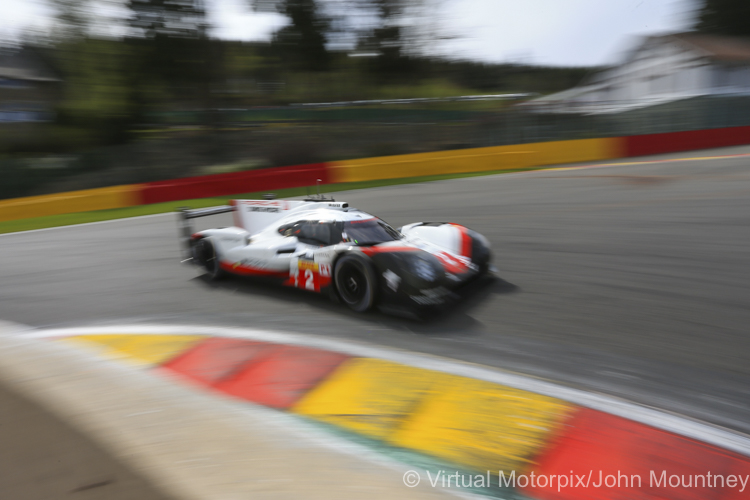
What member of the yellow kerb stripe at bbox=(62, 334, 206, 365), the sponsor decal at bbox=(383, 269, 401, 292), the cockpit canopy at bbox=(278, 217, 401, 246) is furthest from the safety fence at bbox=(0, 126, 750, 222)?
the sponsor decal at bbox=(383, 269, 401, 292)

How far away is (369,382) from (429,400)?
48 centimetres

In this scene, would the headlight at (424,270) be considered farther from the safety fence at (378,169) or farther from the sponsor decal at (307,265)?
the safety fence at (378,169)

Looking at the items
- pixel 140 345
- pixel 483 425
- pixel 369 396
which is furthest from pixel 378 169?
pixel 483 425

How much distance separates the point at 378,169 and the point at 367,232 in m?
9.79

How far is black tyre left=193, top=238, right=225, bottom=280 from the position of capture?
6.03 metres

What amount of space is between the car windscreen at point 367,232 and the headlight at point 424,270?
2.09 feet

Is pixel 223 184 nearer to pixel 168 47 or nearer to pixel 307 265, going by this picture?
pixel 307 265

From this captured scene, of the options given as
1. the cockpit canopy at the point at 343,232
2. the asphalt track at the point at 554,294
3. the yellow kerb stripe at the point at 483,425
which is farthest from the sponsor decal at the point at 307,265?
the yellow kerb stripe at the point at 483,425

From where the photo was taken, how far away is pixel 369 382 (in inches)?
139

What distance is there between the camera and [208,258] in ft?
20.1

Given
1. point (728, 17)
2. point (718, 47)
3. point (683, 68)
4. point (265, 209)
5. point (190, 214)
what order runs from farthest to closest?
point (728, 17) → point (718, 47) → point (683, 68) → point (190, 214) → point (265, 209)

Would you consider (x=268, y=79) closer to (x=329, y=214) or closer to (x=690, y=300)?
(x=329, y=214)

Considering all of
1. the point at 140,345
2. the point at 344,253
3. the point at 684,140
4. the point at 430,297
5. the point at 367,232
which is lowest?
the point at 140,345

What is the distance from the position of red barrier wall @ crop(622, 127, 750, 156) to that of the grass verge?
17.0 ft
